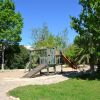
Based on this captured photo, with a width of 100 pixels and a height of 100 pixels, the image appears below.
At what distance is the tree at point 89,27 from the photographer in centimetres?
2145

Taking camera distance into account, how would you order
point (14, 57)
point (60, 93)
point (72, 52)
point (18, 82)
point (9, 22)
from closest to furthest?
point (60, 93)
point (18, 82)
point (9, 22)
point (72, 52)
point (14, 57)

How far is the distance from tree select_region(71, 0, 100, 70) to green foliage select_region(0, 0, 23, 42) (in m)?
14.5

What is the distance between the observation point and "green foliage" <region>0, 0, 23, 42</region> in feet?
118

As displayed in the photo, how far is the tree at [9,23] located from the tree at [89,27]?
14.5 m

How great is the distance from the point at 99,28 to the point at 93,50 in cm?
167

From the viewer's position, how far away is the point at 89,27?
71.5ft

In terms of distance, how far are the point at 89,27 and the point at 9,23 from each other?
16.7 meters

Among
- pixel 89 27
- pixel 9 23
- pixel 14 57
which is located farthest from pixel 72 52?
pixel 89 27

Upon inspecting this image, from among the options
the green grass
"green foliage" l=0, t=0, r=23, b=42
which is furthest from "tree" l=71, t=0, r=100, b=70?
"green foliage" l=0, t=0, r=23, b=42

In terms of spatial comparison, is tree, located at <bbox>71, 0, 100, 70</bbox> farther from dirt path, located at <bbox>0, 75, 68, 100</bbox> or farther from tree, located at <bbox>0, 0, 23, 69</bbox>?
tree, located at <bbox>0, 0, 23, 69</bbox>

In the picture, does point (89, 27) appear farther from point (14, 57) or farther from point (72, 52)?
point (14, 57)

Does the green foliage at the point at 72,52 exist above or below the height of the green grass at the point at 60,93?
above

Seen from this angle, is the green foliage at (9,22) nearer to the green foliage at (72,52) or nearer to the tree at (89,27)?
the green foliage at (72,52)

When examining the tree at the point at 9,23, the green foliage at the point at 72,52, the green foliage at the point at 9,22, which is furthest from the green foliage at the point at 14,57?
the green foliage at the point at 72,52
